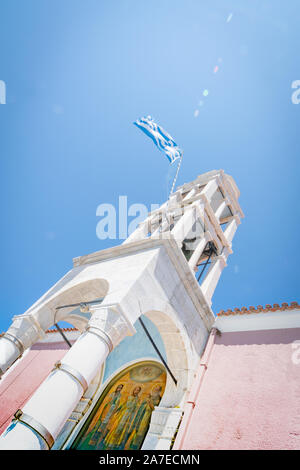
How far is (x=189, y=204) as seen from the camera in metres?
12.1

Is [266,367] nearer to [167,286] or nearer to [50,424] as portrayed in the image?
[167,286]

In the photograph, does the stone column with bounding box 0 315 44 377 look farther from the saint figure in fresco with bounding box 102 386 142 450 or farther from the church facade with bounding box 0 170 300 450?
the saint figure in fresco with bounding box 102 386 142 450

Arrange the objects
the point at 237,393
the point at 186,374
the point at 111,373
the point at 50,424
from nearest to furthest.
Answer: the point at 50,424
the point at 237,393
the point at 186,374
the point at 111,373

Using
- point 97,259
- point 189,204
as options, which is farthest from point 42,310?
point 189,204

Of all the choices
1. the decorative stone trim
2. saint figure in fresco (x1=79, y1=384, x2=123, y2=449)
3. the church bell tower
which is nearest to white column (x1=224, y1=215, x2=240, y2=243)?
the church bell tower

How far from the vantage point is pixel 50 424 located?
399cm

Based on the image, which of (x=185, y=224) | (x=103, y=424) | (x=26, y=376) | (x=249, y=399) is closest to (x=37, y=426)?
(x=103, y=424)

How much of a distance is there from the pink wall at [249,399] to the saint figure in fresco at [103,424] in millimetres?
2370

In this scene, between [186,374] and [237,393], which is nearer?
[237,393]

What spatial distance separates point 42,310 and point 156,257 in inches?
134

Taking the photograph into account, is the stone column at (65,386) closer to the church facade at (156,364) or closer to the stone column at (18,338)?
the church facade at (156,364)
